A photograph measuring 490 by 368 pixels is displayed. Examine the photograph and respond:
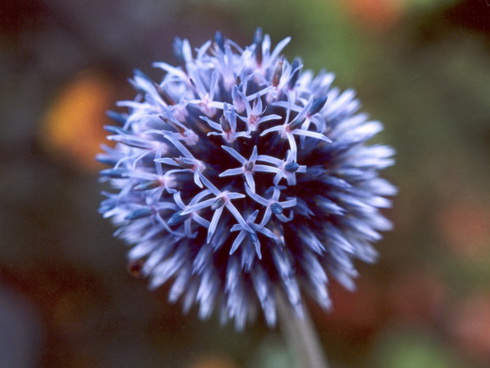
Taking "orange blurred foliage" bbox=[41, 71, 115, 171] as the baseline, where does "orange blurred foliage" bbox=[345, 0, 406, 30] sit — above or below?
below

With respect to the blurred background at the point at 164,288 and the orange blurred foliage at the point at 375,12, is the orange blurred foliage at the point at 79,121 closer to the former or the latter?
the blurred background at the point at 164,288

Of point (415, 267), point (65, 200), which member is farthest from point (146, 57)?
point (415, 267)

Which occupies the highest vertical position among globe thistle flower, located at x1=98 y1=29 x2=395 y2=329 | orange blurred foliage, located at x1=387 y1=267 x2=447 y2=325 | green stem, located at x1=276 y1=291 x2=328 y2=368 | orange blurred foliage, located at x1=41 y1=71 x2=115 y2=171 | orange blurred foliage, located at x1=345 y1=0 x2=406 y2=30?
orange blurred foliage, located at x1=41 y1=71 x2=115 y2=171

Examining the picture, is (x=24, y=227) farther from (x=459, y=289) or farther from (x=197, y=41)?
(x=459, y=289)

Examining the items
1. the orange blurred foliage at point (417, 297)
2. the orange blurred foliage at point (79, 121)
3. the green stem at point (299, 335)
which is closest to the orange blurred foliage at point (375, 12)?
the orange blurred foliage at point (417, 297)

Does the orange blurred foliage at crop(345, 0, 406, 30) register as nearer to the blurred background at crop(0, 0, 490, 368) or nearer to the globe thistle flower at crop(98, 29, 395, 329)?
the blurred background at crop(0, 0, 490, 368)

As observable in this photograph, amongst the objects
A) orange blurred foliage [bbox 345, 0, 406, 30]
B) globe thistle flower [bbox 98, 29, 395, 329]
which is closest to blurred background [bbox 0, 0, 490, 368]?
orange blurred foliage [bbox 345, 0, 406, 30]
